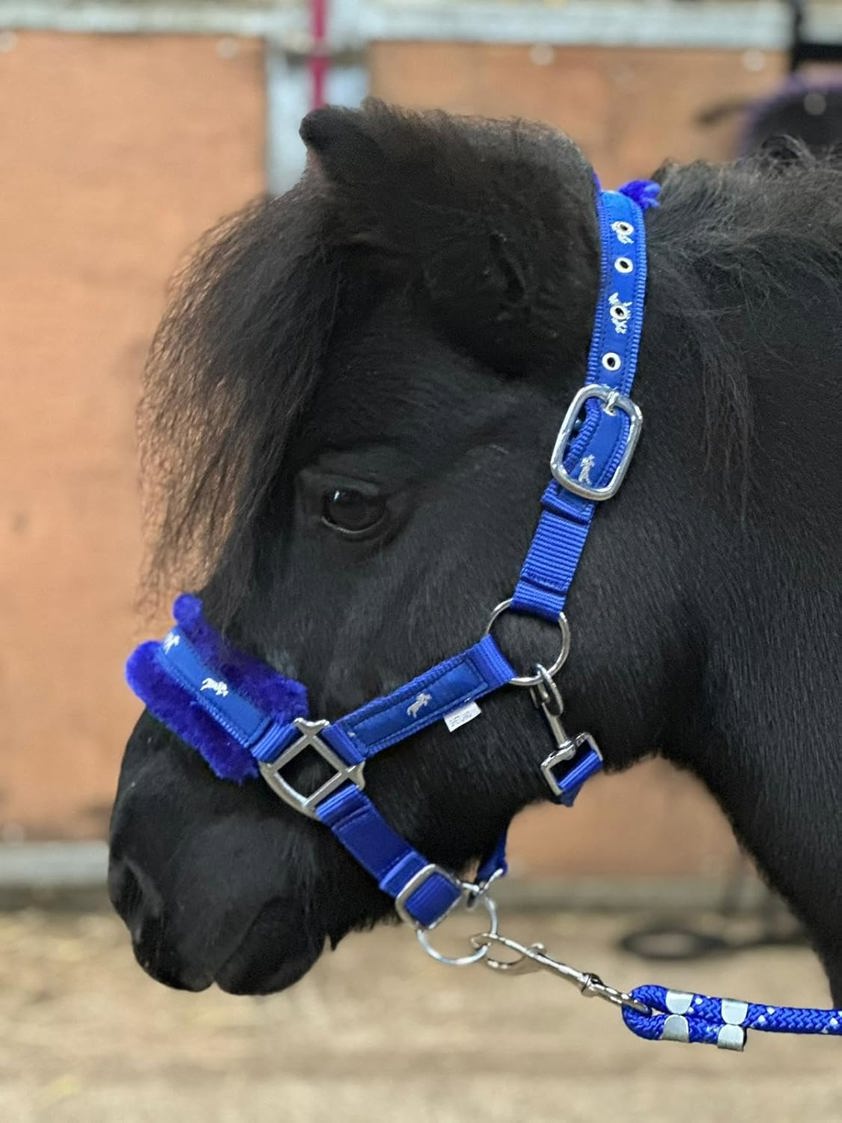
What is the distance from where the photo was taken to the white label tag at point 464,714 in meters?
1.30

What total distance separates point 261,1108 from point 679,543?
2.02 meters

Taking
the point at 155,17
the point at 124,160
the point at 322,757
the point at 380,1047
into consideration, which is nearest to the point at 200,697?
the point at 322,757

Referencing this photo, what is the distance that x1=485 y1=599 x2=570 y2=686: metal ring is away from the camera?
1.28m

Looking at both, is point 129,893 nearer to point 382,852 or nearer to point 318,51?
point 382,852

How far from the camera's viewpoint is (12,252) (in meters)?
3.41

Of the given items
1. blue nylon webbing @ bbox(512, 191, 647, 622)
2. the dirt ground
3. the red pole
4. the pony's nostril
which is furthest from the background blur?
blue nylon webbing @ bbox(512, 191, 647, 622)

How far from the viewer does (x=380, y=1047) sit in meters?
3.02

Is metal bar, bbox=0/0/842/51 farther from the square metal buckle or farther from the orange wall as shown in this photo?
the square metal buckle

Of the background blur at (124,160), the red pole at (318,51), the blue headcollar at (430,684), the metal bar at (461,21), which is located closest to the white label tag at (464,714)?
the blue headcollar at (430,684)

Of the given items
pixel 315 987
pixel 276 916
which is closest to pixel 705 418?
pixel 276 916

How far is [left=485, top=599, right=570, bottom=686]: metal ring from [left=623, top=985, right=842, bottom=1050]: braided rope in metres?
0.41

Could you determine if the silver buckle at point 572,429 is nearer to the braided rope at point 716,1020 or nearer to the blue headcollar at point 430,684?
the blue headcollar at point 430,684

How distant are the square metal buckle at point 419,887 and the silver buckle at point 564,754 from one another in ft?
0.61

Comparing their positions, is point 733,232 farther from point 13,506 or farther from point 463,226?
point 13,506
